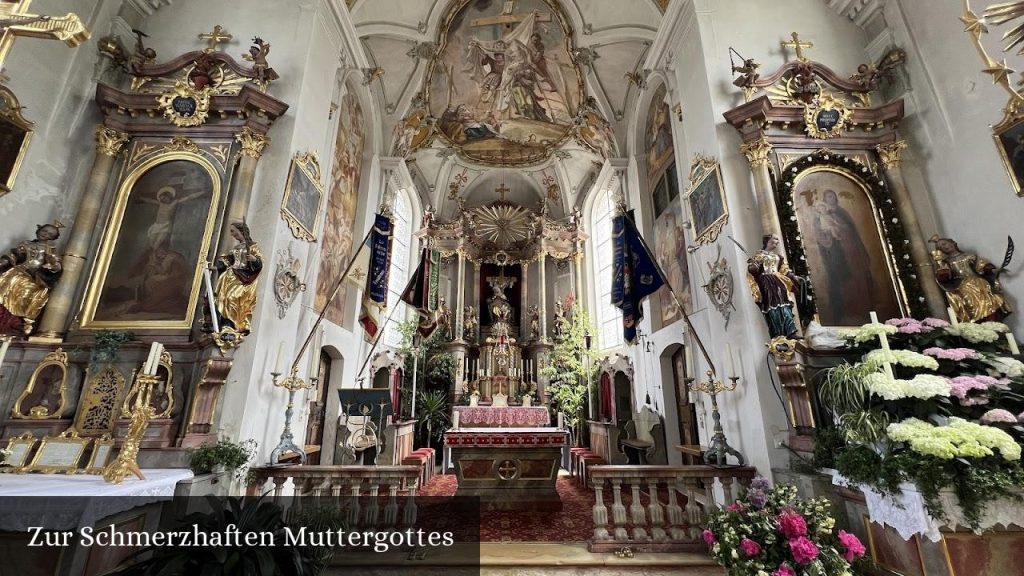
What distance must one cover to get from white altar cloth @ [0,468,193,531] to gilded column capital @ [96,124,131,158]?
443 centimetres

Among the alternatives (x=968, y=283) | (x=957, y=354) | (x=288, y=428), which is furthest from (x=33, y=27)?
(x=968, y=283)

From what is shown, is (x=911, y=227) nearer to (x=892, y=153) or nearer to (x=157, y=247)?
(x=892, y=153)

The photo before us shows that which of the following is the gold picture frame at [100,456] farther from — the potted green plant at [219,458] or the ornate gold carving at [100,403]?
the ornate gold carving at [100,403]

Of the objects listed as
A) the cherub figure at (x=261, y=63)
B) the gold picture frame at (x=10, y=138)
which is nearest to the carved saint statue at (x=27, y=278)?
the gold picture frame at (x=10, y=138)

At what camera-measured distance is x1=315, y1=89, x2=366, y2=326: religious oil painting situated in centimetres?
795

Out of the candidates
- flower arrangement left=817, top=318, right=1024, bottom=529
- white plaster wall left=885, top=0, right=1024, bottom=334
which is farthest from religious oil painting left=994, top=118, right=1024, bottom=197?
flower arrangement left=817, top=318, right=1024, bottom=529

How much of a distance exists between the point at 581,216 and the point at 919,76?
989 centimetres

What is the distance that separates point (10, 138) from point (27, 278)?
1.67m

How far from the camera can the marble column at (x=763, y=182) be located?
552 cm

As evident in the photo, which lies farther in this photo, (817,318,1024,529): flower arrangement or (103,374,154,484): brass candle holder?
(103,374,154,484): brass candle holder

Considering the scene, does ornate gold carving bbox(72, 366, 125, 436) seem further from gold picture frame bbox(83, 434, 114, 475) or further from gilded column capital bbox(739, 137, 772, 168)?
gilded column capital bbox(739, 137, 772, 168)

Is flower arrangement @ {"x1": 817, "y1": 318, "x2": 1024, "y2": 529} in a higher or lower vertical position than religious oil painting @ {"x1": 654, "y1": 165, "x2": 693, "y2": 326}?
lower

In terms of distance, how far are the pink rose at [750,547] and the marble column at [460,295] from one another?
12.0 m

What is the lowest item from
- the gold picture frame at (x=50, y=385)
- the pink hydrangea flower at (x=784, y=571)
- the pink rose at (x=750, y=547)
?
the pink hydrangea flower at (x=784, y=571)
